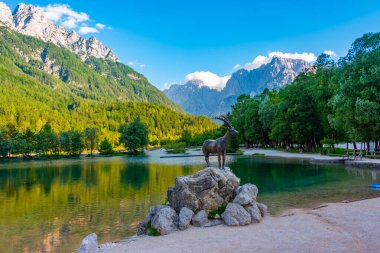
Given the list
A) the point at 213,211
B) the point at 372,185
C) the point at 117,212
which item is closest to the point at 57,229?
the point at 117,212

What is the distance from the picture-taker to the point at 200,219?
1294 centimetres

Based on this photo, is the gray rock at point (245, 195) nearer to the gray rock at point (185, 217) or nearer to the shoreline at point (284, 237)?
the shoreline at point (284, 237)

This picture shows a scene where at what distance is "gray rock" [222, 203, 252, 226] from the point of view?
1260 cm

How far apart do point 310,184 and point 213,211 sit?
13.8 m

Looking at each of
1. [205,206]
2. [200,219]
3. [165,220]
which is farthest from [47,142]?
[200,219]

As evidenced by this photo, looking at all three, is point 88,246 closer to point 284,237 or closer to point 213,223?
point 213,223

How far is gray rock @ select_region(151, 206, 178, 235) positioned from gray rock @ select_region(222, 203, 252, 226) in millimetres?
2159

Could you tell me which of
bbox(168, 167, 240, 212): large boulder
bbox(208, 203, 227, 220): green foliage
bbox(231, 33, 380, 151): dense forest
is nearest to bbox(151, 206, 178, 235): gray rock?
bbox(168, 167, 240, 212): large boulder

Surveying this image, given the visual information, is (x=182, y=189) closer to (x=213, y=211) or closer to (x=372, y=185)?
(x=213, y=211)

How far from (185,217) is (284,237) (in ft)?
13.9

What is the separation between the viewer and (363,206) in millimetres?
14414

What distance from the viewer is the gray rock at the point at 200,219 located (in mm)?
12852

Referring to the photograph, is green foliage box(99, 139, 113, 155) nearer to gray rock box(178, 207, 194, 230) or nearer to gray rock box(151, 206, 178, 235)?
gray rock box(151, 206, 178, 235)

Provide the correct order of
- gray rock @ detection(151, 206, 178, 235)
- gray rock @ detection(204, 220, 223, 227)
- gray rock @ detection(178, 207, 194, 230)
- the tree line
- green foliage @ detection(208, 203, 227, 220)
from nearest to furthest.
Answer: gray rock @ detection(151, 206, 178, 235) → gray rock @ detection(178, 207, 194, 230) → gray rock @ detection(204, 220, 223, 227) → green foliage @ detection(208, 203, 227, 220) → the tree line
